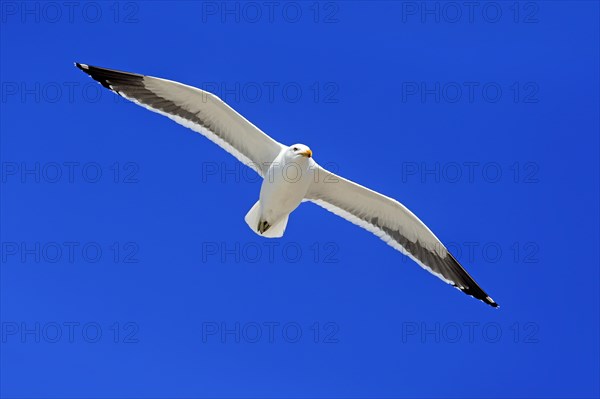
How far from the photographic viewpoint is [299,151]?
941 centimetres

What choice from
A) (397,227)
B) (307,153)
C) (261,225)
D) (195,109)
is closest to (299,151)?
(307,153)

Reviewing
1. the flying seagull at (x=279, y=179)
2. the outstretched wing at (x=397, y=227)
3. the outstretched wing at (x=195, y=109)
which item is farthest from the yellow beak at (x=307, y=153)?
the outstretched wing at (x=397, y=227)

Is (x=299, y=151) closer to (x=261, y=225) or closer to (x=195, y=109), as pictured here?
(x=261, y=225)

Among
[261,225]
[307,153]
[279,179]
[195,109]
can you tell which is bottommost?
[261,225]

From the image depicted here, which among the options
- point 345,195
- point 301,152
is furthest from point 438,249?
point 301,152

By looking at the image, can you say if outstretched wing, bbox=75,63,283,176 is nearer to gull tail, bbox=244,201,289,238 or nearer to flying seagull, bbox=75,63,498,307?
flying seagull, bbox=75,63,498,307

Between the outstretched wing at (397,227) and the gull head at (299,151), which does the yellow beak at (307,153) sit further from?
the outstretched wing at (397,227)

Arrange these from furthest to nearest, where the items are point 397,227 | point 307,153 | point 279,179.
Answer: point 397,227 < point 279,179 < point 307,153

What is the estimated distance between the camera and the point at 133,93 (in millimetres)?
9797

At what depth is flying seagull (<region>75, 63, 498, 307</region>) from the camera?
31.7 feet

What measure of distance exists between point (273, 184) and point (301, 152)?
46cm

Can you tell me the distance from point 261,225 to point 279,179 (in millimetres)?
588

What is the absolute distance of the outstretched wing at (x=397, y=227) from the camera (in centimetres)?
1022

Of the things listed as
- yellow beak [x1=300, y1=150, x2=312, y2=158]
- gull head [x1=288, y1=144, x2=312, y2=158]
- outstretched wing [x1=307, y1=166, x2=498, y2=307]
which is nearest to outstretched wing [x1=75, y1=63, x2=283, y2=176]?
gull head [x1=288, y1=144, x2=312, y2=158]
